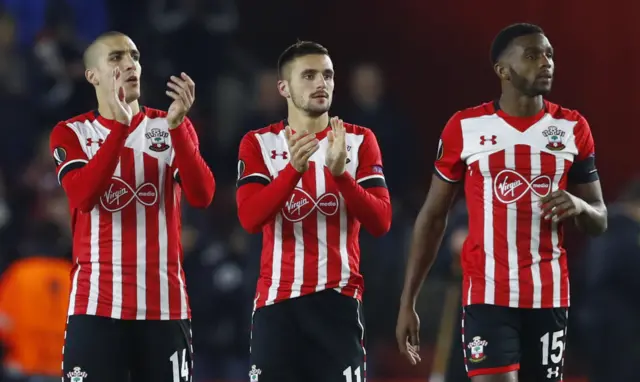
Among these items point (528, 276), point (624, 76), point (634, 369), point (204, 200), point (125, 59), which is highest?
point (624, 76)

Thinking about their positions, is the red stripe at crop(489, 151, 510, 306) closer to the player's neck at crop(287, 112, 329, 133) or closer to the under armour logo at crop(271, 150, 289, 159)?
the player's neck at crop(287, 112, 329, 133)

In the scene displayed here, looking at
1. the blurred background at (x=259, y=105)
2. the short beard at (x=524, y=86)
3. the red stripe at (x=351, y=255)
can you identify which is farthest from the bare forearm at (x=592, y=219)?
the blurred background at (x=259, y=105)

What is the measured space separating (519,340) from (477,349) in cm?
20

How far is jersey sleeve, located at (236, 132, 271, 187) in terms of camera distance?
6582mm

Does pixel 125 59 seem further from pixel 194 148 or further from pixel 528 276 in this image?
pixel 528 276

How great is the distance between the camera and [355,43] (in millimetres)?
13641

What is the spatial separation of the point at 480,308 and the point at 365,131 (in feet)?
3.38

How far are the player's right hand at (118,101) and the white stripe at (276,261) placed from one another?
0.86 metres

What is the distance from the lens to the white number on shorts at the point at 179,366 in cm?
652

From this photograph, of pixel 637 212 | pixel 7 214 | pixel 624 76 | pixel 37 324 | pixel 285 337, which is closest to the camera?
pixel 285 337

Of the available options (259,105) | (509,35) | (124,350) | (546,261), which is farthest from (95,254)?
(259,105)

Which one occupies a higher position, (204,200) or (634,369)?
(204,200)

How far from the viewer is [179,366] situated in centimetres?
654

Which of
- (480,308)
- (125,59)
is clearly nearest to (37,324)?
(125,59)
